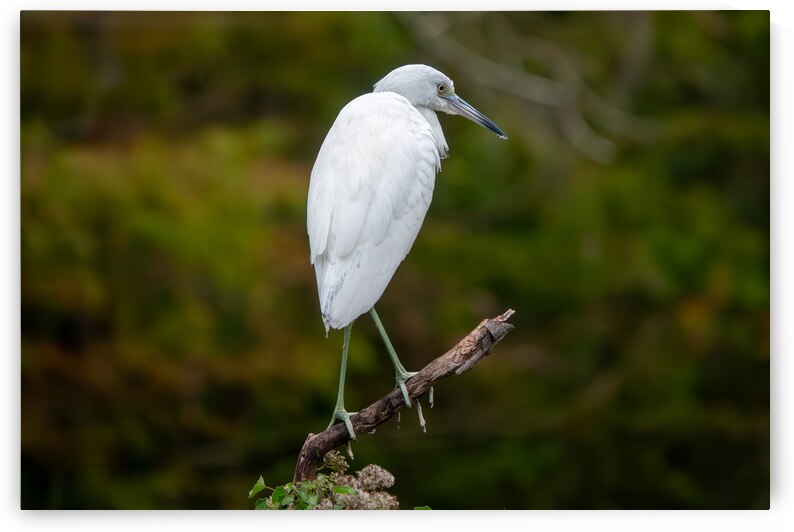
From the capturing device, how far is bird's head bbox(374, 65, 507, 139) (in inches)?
109

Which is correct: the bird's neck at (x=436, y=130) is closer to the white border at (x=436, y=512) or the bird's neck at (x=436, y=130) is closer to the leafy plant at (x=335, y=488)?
the white border at (x=436, y=512)

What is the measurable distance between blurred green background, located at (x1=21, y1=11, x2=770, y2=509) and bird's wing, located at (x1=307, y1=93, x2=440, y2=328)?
63 cm

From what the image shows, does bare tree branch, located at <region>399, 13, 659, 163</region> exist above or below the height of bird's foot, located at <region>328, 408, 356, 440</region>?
above

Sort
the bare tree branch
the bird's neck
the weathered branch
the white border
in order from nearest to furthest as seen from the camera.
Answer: the weathered branch → the bird's neck → the white border → the bare tree branch

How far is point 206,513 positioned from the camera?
9.86 feet

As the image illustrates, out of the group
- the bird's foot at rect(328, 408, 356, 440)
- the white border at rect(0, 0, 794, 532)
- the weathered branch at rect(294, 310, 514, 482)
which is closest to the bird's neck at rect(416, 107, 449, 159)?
the white border at rect(0, 0, 794, 532)

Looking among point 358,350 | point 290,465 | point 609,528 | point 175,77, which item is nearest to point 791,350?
point 609,528

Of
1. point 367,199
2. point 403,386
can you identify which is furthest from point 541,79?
point 403,386

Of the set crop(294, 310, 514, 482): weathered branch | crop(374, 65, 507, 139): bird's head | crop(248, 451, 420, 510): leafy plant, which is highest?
crop(374, 65, 507, 139): bird's head

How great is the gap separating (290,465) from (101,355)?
0.67 m

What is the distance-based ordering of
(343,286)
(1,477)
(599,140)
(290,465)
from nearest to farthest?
(343,286), (1,477), (290,465), (599,140)

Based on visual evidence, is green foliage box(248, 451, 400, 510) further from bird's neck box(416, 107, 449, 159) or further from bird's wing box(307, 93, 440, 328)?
bird's neck box(416, 107, 449, 159)

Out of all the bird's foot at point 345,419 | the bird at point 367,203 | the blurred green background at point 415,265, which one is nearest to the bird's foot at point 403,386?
the bird at point 367,203

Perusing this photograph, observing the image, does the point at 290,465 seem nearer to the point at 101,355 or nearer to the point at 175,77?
the point at 101,355
